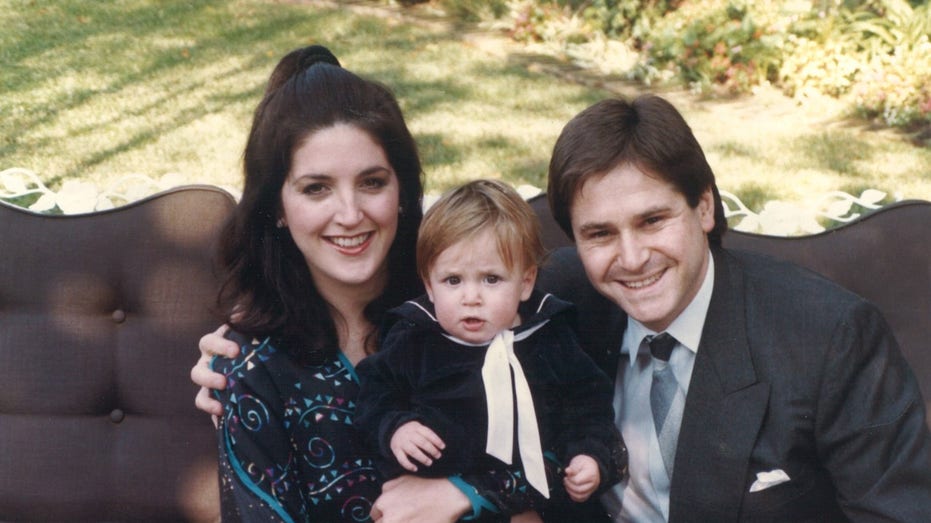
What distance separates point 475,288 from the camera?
271cm

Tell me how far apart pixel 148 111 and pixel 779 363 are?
240 inches

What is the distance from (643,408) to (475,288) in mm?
611

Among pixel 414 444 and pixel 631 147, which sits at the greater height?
pixel 631 147

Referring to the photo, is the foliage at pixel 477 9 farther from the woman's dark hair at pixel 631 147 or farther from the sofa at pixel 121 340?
the woman's dark hair at pixel 631 147

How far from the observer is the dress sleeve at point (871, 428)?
255 centimetres

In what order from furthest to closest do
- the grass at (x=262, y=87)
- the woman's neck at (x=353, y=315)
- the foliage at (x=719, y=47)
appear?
the foliage at (x=719, y=47), the grass at (x=262, y=87), the woman's neck at (x=353, y=315)

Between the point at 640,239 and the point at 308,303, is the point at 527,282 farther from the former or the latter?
the point at 308,303

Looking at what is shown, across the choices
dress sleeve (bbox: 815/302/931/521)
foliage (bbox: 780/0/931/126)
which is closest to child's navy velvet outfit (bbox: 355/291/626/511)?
dress sleeve (bbox: 815/302/931/521)

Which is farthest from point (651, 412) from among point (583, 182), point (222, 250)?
point (222, 250)

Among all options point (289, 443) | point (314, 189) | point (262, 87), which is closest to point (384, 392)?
point (289, 443)

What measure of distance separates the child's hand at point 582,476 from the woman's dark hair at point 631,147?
66 cm

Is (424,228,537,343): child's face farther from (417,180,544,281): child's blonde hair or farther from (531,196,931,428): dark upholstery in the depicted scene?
(531,196,931,428): dark upholstery

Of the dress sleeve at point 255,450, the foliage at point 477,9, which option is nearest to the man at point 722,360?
the dress sleeve at point 255,450

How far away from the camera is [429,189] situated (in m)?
6.58
